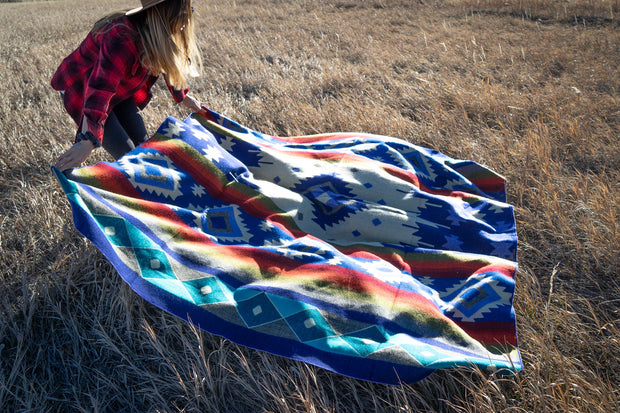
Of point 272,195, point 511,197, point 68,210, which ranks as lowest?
point 511,197

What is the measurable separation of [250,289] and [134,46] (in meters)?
1.43

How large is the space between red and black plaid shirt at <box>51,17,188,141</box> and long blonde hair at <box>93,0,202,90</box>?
0.06m

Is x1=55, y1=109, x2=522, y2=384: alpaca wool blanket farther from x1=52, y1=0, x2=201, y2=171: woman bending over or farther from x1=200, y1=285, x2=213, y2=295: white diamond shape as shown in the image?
x1=52, y1=0, x2=201, y2=171: woman bending over

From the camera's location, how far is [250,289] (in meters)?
1.60

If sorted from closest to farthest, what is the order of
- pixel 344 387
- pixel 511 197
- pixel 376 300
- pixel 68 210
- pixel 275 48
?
pixel 344 387 < pixel 376 300 < pixel 68 210 < pixel 511 197 < pixel 275 48

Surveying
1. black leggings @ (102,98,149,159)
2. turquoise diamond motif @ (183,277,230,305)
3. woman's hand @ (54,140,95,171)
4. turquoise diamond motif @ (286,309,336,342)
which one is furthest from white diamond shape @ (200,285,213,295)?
black leggings @ (102,98,149,159)

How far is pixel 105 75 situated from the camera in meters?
1.90

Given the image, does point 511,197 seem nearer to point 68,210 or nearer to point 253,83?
point 68,210

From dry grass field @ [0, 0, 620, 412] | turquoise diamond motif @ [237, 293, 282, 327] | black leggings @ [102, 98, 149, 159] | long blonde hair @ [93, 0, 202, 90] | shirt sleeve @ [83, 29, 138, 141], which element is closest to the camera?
dry grass field @ [0, 0, 620, 412]

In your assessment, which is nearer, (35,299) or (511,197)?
(35,299)

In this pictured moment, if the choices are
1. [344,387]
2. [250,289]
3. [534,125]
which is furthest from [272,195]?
[534,125]

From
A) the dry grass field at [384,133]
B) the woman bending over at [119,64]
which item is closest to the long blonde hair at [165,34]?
the woman bending over at [119,64]

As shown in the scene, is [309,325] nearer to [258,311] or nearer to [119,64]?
[258,311]

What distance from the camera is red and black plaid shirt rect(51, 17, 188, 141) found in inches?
72.1
